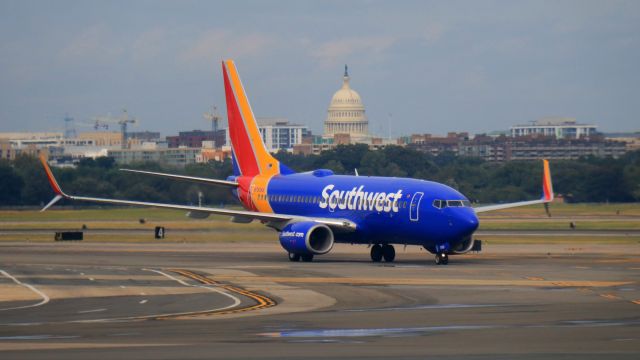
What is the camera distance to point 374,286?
166 ft

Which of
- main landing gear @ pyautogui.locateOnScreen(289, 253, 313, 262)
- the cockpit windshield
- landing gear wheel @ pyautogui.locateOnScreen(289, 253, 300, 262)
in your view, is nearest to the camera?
the cockpit windshield

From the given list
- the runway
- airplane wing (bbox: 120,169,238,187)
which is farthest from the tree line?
the runway

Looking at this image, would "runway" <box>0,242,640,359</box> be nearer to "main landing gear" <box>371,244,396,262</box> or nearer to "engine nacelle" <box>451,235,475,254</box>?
"engine nacelle" <box>451,235,475,254</box>

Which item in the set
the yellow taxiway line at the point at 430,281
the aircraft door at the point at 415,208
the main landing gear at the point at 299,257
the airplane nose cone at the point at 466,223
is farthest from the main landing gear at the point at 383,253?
the yellow taxiway line at the point at 430,281

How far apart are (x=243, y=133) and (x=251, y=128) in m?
0.60

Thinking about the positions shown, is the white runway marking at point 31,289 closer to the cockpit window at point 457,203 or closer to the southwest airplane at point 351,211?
the southwest airplane at point 351,211

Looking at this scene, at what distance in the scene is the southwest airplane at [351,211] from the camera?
64.8 meters

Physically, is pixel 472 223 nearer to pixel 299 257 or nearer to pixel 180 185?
pixel 299 257

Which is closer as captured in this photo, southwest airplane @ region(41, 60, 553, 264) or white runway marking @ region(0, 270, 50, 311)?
white runway marking @ region(0, 270, 50, 311)

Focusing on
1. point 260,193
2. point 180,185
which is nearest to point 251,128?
point 260,193

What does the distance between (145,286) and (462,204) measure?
19.6 metres

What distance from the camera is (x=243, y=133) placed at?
80125 mm

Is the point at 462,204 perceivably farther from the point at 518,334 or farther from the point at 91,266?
the point at 518,334

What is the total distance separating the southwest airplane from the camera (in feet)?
212
